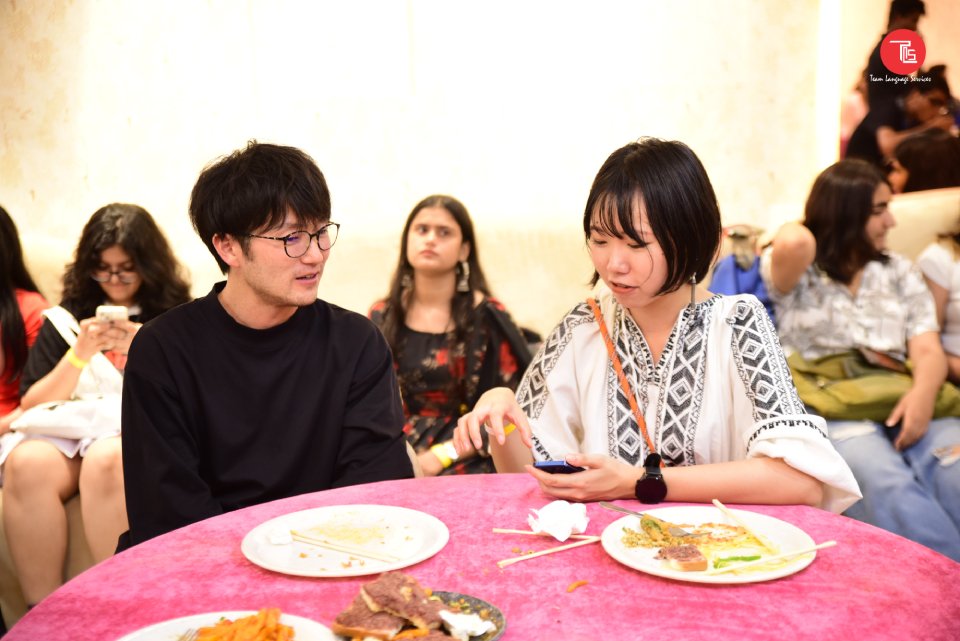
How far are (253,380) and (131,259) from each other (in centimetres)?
175

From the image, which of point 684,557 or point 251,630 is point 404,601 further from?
point 684,557

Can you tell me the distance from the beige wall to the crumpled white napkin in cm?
300

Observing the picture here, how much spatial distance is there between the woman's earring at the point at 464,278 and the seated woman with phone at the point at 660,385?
1675mm

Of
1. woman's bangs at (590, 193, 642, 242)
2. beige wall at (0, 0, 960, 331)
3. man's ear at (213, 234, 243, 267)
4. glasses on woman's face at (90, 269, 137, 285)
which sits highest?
beige wall at (0, 0, 960, 331)

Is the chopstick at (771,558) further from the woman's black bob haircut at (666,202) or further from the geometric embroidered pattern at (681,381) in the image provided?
the woman's black bob haircut at (666,202)

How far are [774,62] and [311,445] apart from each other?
3.34m

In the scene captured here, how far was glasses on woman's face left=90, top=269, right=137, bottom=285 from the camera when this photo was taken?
11.4 ft

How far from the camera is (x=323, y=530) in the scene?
1.47 meters

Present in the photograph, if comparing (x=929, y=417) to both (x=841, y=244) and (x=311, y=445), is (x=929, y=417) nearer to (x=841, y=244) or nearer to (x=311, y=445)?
(x=841, y=244)

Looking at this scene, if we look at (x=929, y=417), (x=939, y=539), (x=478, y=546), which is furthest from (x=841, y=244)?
(x=478, y=546)

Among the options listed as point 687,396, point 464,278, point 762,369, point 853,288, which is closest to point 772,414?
point 762,369

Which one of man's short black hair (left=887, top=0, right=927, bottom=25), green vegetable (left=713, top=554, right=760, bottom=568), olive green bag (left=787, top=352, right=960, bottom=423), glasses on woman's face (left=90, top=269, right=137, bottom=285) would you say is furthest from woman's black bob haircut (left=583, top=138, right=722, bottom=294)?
man's short black hair (left=887, top=0, right=927, bottom=25)

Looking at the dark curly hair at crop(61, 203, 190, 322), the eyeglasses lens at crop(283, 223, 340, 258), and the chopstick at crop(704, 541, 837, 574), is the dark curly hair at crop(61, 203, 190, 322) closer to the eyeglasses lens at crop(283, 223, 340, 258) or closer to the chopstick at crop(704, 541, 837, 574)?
the eyeglasses lens at crop(283, 223, 340, 258)

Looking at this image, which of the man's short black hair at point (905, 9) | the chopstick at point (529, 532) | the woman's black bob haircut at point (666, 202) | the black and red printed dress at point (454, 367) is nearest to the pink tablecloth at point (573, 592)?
the chopstick at point (529, 532)
